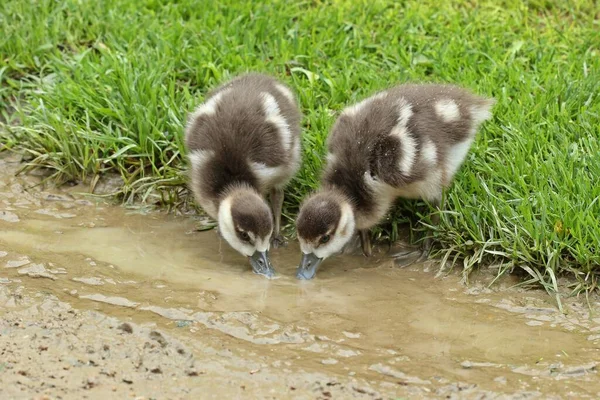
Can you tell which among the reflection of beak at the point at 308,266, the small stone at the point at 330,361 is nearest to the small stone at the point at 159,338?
the small stone at the point at 330,361

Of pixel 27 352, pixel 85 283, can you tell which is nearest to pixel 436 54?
pixel 85 283

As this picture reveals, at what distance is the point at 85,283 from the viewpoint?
481 centimetres

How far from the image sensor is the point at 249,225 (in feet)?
16.8

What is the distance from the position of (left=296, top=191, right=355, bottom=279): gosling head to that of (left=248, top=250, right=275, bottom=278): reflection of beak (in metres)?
0.16

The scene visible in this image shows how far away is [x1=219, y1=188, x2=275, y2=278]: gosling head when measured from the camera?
512 centimetres

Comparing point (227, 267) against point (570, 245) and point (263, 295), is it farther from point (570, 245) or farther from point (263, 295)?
point (570, 245)

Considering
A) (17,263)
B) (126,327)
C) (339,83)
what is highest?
(339,83)

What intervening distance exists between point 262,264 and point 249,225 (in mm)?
258

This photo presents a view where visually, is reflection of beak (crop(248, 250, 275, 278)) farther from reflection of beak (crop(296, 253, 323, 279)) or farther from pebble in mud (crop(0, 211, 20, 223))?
pebble in mud (crop(0, 211, 20, 223))

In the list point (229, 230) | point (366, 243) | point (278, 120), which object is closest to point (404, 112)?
point (278, 120)

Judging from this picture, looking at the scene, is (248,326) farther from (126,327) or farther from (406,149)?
(406,149)

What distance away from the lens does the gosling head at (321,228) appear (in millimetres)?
5090

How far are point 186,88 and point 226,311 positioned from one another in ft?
7.59

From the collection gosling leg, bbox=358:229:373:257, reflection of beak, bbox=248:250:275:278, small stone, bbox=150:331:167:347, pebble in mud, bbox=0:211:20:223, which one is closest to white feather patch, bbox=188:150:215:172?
reflection of beak, bbox=248:250:275:278
